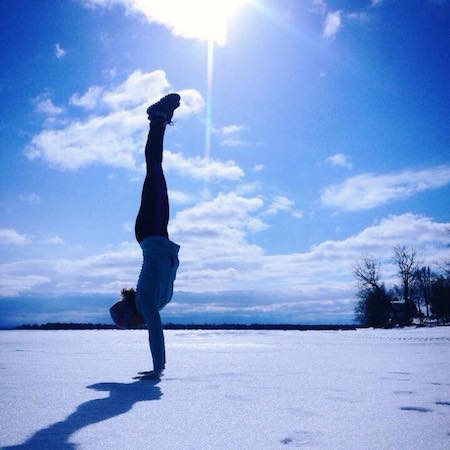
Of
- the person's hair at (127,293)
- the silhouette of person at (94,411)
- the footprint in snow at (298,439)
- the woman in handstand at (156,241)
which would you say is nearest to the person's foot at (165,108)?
the woman in handstand at (156,241)

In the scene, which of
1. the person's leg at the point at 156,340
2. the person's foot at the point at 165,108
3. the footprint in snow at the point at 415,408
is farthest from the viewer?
the person's foot at the point at 165,108

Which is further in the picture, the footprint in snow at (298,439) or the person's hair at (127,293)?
the person's hair at (127,293)

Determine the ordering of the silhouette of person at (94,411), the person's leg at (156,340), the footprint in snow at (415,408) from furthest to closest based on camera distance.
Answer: the person's leg at (156,340)
the footprint in snow at (415,408)
the silhouette of person at (94,411)

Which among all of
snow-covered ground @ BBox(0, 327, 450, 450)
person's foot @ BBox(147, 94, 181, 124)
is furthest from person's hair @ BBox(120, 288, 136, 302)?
person's foot @ BBox(147, 94, 181, 124)

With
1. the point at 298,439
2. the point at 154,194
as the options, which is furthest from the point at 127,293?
the point at 298,439

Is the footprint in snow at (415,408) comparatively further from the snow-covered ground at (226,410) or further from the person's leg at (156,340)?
the person's leg at (156,340)

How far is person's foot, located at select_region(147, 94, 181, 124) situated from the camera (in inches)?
126

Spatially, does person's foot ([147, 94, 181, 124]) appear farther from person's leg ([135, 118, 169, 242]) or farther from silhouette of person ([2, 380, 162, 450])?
silhouette of person ([2, 380, 162, 450])

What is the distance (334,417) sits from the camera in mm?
1597

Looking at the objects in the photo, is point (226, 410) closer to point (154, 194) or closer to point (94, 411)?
point (94, 411)

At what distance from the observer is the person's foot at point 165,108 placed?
3201 millimetres

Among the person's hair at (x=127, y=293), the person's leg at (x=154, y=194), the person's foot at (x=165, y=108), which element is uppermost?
the person's foot at (x=165, y=108)

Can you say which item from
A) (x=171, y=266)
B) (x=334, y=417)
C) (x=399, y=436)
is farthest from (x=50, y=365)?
(x=399, y=436)

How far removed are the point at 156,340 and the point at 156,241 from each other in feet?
2.62
